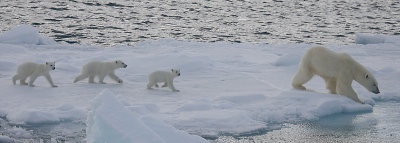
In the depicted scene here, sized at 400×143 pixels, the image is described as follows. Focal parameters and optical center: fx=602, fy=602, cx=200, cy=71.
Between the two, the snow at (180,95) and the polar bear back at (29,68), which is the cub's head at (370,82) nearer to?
the snow at (180,95)

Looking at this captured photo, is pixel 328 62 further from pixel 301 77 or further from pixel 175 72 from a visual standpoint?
pixel 175 72

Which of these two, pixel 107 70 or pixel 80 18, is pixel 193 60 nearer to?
pixel 107 70

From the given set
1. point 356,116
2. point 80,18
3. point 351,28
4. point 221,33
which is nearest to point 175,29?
point 221,33

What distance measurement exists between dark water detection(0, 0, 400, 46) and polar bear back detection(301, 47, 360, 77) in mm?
9925

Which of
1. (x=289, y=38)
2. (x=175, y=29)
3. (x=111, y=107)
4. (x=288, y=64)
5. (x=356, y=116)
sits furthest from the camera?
(x=175, y=29)

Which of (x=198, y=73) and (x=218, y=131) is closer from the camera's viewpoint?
(x=218, y=131)

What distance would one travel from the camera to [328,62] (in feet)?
28.3

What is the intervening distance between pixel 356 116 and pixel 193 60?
3.78 metres

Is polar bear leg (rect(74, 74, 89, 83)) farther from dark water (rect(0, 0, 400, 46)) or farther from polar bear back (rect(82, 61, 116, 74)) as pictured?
dark water (rect(0, 0, 400, 46))

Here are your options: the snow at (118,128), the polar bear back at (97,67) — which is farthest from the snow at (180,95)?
the polar bear back at (97,67)

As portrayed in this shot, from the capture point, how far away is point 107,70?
31.6 ft

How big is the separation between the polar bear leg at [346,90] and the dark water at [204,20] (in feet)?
33.7

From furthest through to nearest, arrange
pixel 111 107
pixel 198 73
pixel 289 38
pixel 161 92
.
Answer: pixel 289 38 → pixel 198 73 → pixel 161 92 → pixel 111 107

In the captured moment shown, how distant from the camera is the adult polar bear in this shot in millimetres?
8578
